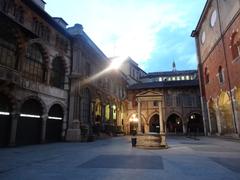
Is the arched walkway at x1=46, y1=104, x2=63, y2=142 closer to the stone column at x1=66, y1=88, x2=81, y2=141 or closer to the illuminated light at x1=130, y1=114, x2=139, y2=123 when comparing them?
the stone column at x1=66, y1=88, x2=81, y2=141

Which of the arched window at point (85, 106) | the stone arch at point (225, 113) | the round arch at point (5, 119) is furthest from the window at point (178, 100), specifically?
the round arch at point (5, 119)

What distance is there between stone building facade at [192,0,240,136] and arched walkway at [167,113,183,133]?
8777 mm

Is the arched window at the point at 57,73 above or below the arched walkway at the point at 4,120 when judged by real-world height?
above

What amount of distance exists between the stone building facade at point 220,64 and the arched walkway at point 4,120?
20498mm

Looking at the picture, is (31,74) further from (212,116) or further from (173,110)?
(173,110)

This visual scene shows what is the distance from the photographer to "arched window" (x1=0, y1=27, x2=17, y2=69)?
538 inches

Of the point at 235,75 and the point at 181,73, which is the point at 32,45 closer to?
the point at 235,75

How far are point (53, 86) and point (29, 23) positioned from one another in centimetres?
595

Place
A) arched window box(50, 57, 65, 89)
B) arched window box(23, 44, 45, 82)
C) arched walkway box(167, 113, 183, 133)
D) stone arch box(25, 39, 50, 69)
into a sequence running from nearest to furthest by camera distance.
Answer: arched window box(23, 44, 45, 82) < stone arch box(25, 39, 50, 69) < arched window box(50, 57, 65, 89) < arched walkway box(167, 113, 183, 133)

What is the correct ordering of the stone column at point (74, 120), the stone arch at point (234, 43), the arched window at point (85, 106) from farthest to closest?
1. the arched window at point (85, 106)
2. the stone column at point (74, 120)
3. the stone arch at point (234, 43)

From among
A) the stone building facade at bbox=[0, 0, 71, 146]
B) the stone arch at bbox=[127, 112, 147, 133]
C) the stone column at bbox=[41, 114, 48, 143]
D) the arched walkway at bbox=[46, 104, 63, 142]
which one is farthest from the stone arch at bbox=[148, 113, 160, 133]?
the stone column at bbox=[41, 114, 48, 143]

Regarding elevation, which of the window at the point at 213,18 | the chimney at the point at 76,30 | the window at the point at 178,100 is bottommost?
the window at the point at 178,100

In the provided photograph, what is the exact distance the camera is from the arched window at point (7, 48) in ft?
44.8

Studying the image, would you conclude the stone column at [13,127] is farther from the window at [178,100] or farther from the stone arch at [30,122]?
the window at [178,100]
